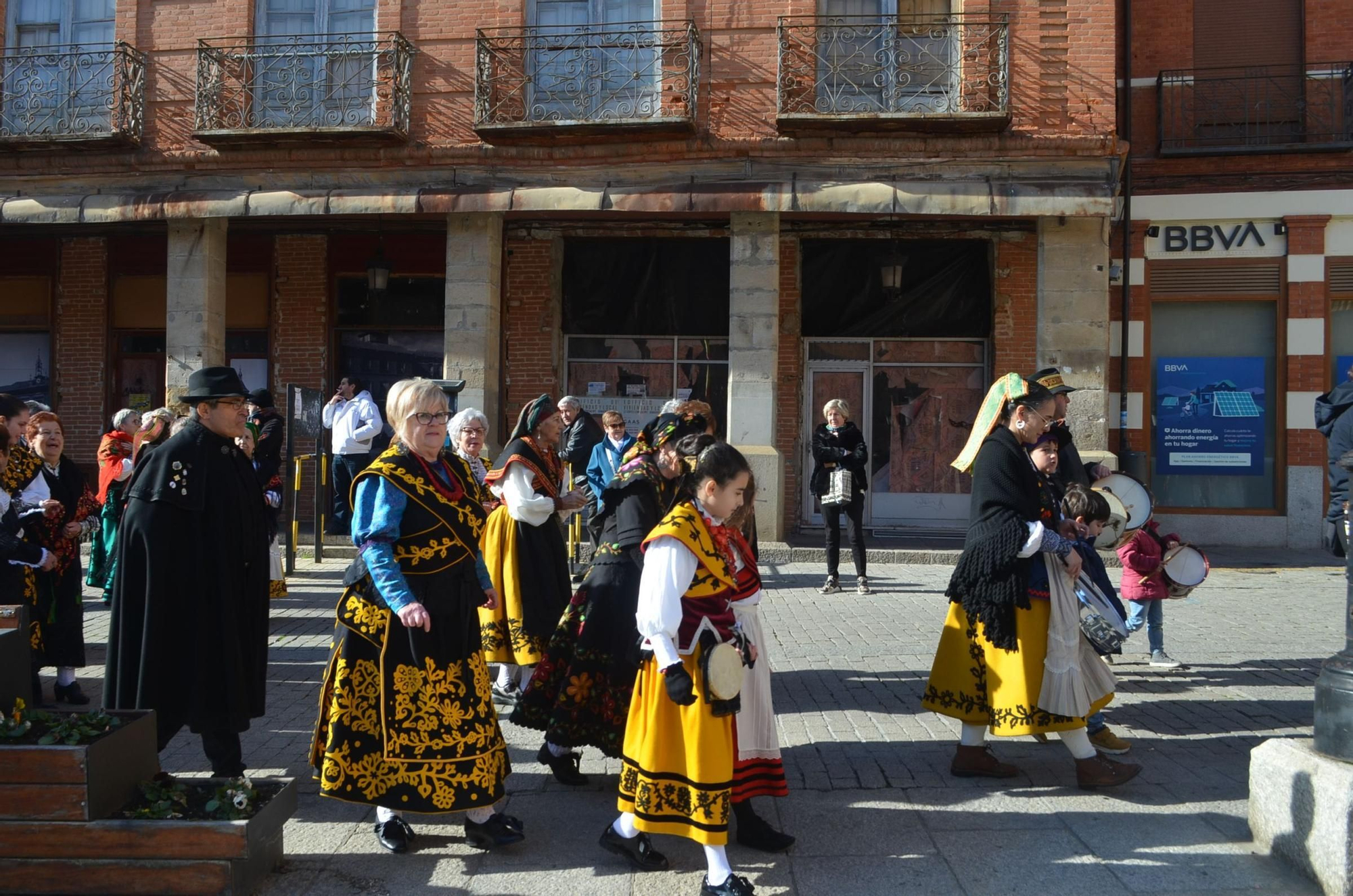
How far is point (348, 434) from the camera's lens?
1210 centimetres

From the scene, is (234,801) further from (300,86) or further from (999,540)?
(300,86)

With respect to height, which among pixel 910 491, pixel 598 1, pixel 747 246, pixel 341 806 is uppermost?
pixel 598 1

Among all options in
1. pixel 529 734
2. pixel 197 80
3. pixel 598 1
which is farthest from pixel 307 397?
pixel 529 734

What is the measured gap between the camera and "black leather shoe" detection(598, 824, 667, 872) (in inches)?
163

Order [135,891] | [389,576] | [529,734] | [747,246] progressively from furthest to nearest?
1. [747,246]
2. [529,734]
3. [389,576]
4. [135,891]

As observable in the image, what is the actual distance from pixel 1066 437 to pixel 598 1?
34.3 feet

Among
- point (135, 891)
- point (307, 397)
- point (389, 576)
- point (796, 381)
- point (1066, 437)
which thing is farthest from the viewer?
point (796, 381)

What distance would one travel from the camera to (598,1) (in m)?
14.9

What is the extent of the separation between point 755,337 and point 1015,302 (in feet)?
12.8

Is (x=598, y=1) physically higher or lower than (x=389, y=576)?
higher

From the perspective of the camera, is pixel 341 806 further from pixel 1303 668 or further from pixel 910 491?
pixel 910 491

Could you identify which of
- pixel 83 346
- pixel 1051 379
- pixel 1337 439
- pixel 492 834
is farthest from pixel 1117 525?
pixel 83 346

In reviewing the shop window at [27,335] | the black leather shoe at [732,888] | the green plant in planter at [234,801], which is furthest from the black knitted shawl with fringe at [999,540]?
the shop window at [27,335]

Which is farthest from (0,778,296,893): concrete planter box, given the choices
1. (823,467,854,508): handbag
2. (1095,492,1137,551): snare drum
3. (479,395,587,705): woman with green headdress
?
(823,467,854,508): handbag
